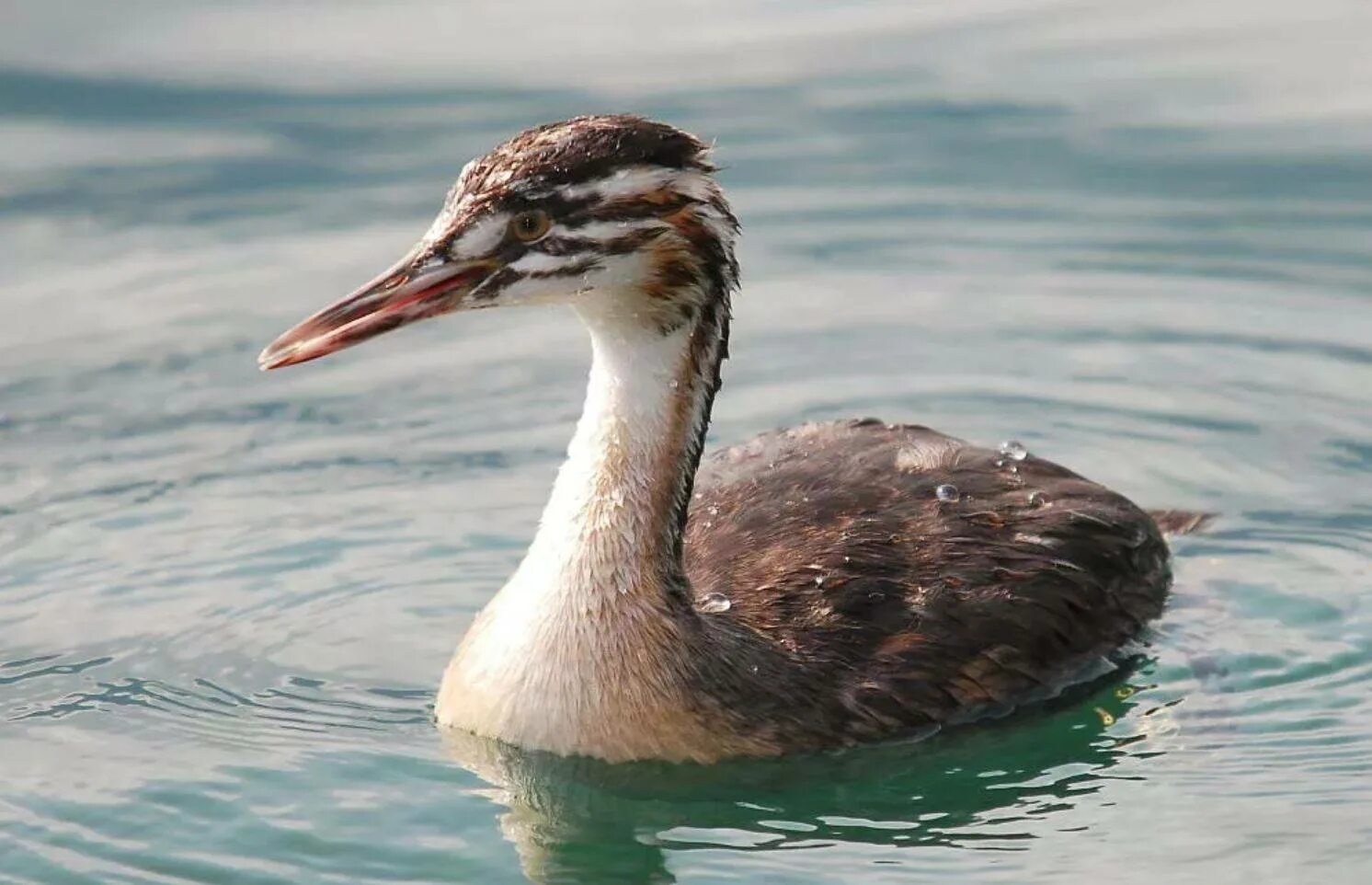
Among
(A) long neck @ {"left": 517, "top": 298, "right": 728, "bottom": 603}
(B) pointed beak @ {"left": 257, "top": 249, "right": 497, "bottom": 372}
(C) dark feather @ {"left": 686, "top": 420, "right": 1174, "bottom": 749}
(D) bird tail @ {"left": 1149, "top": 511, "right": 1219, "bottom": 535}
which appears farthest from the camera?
(D) bird tail @ {"left": 1149, "top": 511, "right": 1219, "bottom": 535}

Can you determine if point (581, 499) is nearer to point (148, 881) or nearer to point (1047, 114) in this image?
point (148, 881)

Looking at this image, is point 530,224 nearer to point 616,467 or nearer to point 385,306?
point 385,306

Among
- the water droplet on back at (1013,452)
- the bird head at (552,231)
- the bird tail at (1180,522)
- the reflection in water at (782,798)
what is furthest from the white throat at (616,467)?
the bird tail at (1180,522)

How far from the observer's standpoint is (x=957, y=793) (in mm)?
8859

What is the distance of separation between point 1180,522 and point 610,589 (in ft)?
9.63

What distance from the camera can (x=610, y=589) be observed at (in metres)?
8.84

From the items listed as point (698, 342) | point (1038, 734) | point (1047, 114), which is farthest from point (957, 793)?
point (1047, 114)

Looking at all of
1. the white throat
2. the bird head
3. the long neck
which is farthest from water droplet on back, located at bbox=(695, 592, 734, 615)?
the bird head

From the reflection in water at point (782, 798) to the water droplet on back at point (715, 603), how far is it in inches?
22.9

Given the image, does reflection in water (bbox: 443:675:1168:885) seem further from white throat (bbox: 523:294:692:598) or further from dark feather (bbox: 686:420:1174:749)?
white throat (bbox: 523:294:692:598)

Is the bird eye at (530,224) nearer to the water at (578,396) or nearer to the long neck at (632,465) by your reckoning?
the long neck at (632,465)

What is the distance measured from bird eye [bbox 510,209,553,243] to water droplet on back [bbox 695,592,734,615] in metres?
1.46

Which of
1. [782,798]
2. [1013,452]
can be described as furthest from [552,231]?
[1013,452]

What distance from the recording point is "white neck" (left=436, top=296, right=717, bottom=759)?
28.6 feet
